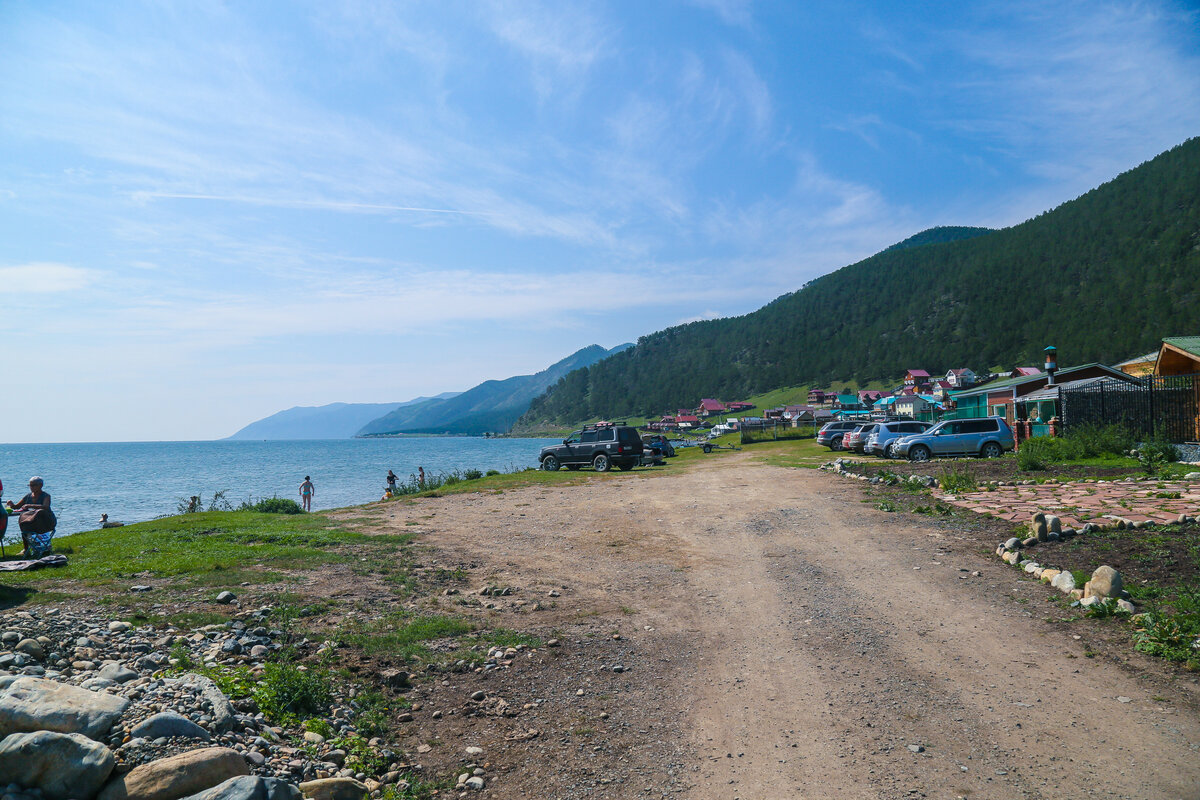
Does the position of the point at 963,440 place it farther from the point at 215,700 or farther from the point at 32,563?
the point at 32,563

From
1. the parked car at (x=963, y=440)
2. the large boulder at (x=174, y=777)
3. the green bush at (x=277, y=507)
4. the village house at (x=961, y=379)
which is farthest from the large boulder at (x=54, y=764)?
the village house at (x=961, y=379)

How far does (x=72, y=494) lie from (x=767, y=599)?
61.1 metres

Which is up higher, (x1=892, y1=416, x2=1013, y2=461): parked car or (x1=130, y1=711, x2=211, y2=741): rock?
(x1=130, y1=711, x2=211, y2=741): rock

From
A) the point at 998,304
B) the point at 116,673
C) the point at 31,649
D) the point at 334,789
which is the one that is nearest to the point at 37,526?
the point at 31,649

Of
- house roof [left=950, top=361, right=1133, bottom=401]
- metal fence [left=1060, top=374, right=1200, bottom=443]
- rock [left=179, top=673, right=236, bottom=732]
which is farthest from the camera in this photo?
house roof [left=950, top=361, right=1133, bottom=401]

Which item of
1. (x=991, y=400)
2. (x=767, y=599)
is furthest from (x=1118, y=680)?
(x=991, y=400)

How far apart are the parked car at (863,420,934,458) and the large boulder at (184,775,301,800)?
3085 cm

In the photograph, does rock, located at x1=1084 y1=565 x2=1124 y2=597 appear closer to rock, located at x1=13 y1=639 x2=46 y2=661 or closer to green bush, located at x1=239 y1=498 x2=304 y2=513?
rock, located at x1=13 y1=639 x2=46 y2=661

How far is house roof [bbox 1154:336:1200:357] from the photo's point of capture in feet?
78.4

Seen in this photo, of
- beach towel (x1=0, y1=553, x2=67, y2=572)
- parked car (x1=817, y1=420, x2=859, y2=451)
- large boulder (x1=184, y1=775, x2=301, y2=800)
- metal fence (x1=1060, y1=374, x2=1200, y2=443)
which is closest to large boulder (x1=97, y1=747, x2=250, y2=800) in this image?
large boulder (x1=184, y1=775, x2=301, y2=800)

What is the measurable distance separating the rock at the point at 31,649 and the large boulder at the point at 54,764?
219 centimetres

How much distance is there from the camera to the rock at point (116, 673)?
483cm

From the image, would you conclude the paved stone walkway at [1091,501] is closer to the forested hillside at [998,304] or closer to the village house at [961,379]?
the village house at [961,379]

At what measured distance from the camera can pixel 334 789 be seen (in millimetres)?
3934
